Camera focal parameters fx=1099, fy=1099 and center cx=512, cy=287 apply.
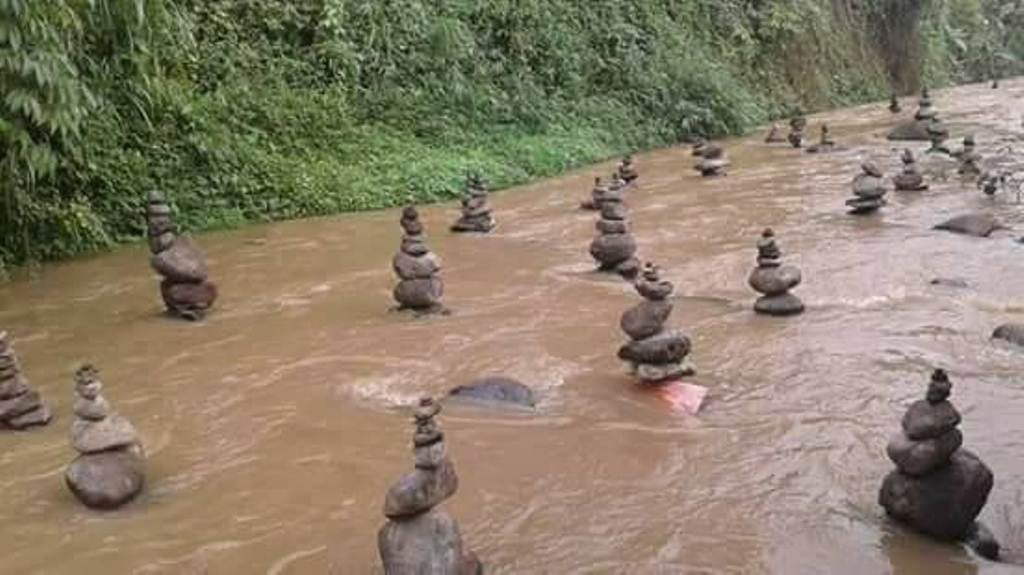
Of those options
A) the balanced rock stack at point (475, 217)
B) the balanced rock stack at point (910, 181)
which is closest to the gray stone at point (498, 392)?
the balanced rock stack at point (475, 217)

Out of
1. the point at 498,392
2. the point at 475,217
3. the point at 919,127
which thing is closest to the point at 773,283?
the point at 498,392

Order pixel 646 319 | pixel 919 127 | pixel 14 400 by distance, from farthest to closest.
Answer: pixel 919 127
pixel 646 319
pixel 14 400

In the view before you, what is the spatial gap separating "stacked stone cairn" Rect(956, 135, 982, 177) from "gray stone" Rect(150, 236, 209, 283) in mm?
8796

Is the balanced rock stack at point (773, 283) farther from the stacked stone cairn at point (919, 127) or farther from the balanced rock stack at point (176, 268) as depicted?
the stacked stone cairn at point (919, 127)

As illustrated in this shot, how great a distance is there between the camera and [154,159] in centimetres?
1163

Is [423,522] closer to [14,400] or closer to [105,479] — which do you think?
[105,479]

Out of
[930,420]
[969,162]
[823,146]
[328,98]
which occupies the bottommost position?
[823,146]

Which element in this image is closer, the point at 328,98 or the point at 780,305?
the point at 780,305

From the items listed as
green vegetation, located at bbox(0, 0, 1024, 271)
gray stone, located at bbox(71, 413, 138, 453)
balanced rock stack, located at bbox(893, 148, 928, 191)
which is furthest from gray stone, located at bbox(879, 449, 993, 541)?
balanced rock stack, located at bbox(893, 148, 928, 191)

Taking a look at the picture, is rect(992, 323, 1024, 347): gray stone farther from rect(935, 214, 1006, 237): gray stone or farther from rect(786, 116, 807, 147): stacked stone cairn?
rect(786, 116, 807, 147): stacked stone cairn

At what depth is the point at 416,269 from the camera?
764cm

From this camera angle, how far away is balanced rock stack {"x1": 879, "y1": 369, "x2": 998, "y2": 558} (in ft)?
13.5

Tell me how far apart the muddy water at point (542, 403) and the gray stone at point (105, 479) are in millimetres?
77

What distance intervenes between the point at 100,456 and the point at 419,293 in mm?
3129
